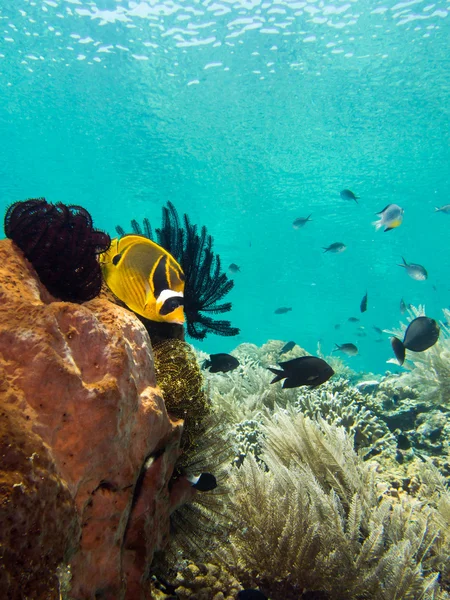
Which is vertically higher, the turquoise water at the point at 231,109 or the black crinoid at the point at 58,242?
the turquoise water at the point at 231,109

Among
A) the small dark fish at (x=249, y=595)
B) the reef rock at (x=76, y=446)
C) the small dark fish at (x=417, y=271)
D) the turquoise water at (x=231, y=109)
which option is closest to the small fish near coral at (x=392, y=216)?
the small dark fish at (x=417, y=271)

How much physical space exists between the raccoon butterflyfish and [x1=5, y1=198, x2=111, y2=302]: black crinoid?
0.72 feet

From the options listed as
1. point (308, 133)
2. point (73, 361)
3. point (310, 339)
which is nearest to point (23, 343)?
point (73, 361)

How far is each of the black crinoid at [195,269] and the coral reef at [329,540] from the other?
1.47 m

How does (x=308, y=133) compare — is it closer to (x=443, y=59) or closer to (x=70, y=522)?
(x=443, y=59)

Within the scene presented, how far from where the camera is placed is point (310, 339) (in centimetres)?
8550

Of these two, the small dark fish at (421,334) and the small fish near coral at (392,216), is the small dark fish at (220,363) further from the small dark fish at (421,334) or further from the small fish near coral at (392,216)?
the small fish near coral at (392,216)

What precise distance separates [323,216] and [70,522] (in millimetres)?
43187

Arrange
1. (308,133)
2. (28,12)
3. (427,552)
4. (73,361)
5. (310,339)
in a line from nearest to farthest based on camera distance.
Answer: (73,361) < (427,552) < (28,12) < (308,133) < (310,339)

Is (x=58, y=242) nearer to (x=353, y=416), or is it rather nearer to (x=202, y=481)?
(x=202, y=481)

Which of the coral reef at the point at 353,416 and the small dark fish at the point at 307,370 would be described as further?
the coral reef at the point at 353,416

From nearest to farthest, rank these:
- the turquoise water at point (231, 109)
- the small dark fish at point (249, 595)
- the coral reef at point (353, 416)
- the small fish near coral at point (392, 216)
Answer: the small dark fish at point (249, 595) → the coral reef at point (353, 416) → the small fish near coral at point (392, 216) → the turquoise water at point (231, 109)

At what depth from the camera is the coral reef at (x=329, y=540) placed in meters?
2.39

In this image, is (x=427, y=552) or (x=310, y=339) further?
(x=310, y=339)
